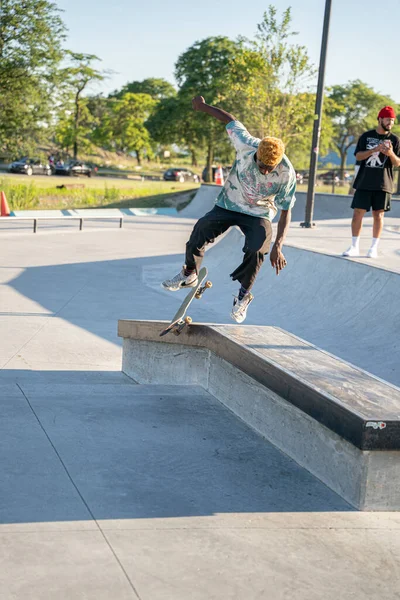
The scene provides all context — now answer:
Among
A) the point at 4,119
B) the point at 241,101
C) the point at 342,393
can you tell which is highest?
the point at 241,101

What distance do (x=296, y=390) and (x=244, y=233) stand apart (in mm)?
2234

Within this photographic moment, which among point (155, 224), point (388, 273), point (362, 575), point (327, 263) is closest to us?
point (362, 575)

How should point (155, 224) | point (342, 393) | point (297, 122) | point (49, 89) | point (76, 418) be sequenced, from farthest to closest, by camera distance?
point (49, 89) → point (297, 122) → point (155, 224) → point (76, 418) → point (342, 393)

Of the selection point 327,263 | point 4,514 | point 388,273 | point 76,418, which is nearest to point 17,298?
point 327,263

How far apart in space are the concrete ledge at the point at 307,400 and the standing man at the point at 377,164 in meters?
3.90

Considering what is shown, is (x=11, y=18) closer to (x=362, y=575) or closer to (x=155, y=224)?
(x=155, y=224)

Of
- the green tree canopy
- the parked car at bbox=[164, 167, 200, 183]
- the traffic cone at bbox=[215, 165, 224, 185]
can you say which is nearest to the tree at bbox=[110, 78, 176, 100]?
the green tree canopy

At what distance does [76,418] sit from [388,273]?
5264 millimetres

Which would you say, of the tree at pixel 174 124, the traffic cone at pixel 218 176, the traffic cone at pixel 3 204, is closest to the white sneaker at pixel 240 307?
the traffic cone at pixel 3 204

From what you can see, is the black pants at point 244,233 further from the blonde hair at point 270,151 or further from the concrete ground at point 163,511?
the concrete ground at point 163,511

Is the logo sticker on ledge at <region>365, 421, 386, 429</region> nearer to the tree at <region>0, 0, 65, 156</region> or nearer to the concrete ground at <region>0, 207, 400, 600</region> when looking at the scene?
the concrete ground at <region>0, 207, 400, 600</region>

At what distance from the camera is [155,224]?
79.8 feet

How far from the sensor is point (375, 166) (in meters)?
9.12

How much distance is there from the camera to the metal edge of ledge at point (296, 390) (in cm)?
348
